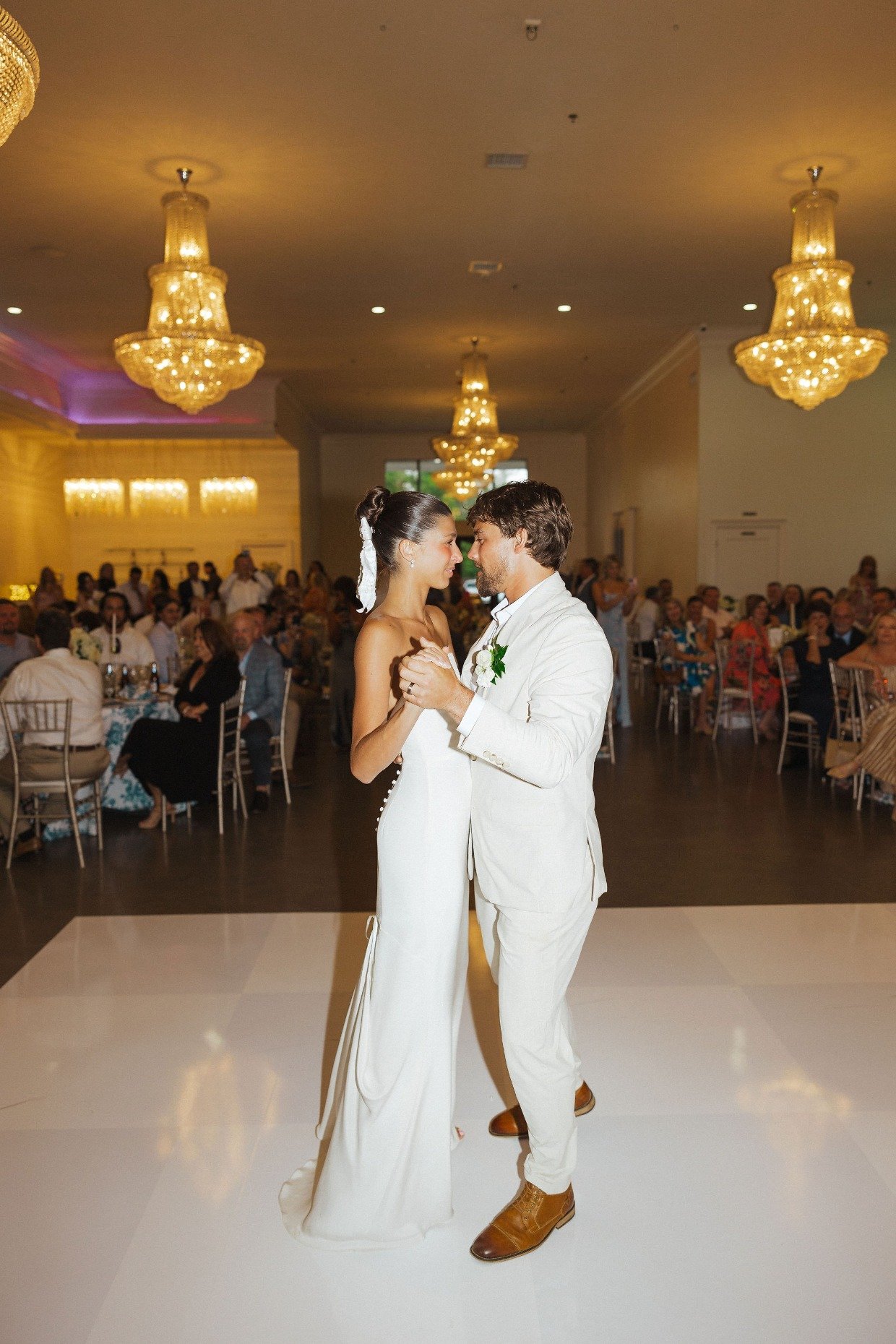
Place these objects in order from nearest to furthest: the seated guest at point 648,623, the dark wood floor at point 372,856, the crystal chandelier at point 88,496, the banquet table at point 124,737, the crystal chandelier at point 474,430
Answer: the dark wood floor at point 372,856
the banquet table at point 124,737
the crystal chandelier at point 474,430
the seated guest at point 648,623
the crystal chandelier at point 88,496

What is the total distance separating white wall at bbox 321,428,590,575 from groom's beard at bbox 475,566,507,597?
19943mm

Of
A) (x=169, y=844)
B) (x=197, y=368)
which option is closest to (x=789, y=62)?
(x=197, y=368)

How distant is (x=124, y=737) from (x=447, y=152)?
175 inches

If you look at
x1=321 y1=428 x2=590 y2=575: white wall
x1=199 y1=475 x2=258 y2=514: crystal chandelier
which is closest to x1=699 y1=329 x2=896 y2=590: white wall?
x1=199 y1=475 x2=258 y2=514: crystal chandelier

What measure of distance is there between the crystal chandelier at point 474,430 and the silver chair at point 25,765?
7780 millimetres

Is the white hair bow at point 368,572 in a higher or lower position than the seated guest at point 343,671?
higher

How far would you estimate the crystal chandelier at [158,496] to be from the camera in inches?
663

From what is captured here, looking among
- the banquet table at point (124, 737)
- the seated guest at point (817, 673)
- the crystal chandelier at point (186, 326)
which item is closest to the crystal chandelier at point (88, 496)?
the crystal chandelier at point (186, 326)

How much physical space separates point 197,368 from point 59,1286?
20.7 ft

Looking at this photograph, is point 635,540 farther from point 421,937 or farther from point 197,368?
point 421,937

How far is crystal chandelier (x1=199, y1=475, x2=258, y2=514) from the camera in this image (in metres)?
17.0

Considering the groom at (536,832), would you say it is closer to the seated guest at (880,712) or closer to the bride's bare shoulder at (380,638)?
the bride's bare shoulder at (380,638)

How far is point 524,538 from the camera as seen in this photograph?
2230mm

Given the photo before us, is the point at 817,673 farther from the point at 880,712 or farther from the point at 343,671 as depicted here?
the point at 343,671
